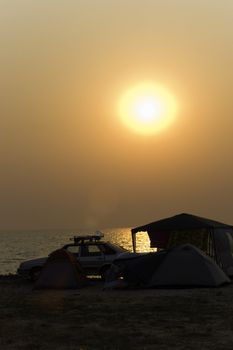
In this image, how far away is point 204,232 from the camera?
26.2 meters

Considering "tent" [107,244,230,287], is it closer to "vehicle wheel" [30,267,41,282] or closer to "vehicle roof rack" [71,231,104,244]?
"vehicle roof rack" [71,231,104,244]

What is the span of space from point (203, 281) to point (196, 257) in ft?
2.96

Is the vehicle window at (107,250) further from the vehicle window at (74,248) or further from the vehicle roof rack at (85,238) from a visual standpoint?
the vehicle window at (74,248)

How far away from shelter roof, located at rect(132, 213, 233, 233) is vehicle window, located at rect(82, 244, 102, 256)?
2793mm

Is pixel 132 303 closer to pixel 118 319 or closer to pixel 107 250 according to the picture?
pixel 118 319

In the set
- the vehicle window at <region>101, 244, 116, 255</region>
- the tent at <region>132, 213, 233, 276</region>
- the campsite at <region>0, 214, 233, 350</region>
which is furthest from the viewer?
the tent at <region>132, 213, 233, 276</region>

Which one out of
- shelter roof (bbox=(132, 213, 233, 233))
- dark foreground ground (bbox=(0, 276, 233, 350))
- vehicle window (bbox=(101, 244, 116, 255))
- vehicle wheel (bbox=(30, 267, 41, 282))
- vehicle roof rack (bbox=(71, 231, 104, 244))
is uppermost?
shelter roof (bbox=(132, 213, 233, 233))

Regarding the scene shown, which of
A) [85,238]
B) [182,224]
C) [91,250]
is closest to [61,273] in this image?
[91,250]

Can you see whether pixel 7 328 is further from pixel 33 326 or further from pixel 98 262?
pixel 98 262

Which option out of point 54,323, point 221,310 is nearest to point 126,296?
point 221,310

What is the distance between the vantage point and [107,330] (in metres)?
11.7

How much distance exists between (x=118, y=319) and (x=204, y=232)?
1380 centimetres

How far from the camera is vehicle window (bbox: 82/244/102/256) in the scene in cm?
2392

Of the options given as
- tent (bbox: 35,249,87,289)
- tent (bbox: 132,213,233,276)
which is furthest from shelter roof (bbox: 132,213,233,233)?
tent (bbox: 35,249,87,289)
